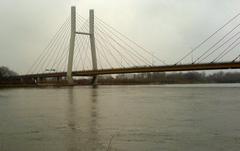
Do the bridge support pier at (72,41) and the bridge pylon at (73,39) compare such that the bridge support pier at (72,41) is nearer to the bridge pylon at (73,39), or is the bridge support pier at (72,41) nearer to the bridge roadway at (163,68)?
the bridge pylon at (73,39)

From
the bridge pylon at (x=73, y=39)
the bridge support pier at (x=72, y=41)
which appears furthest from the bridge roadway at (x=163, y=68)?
the bridge support pier at (x=72, y=41)

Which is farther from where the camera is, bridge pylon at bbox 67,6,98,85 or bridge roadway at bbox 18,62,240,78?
bridge pylon at bbox 67,6,98,85

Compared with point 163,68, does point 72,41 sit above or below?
above

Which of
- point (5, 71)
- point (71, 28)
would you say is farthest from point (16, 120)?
point (5, 71)

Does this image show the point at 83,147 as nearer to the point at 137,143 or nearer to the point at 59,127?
the point at 137,143

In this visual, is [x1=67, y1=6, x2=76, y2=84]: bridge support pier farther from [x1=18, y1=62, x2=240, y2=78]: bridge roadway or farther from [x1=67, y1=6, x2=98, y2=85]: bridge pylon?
[x1=18, y1=62, x2=240, y2=78]: bridge roadway

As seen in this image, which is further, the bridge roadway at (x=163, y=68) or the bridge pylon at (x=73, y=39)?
the bridge pylon at (x=73, y=39)

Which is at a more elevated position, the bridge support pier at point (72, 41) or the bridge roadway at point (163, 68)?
the bridge support pier at point (72, 41)

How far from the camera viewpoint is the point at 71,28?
7275cm

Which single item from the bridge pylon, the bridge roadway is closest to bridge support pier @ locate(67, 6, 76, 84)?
the bridge pylon

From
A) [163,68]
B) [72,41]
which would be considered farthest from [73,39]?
[163,68]

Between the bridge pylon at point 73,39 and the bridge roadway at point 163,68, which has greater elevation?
the bridge pylon at point 73,39

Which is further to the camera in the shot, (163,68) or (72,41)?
(72,41)

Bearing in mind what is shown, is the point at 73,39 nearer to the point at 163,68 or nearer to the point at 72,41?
the point at 72,41
